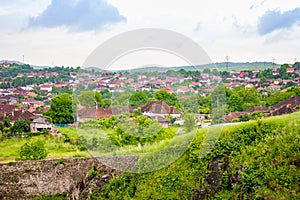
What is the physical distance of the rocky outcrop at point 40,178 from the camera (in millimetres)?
10008

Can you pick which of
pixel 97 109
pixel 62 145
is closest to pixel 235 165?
pixel 97 109

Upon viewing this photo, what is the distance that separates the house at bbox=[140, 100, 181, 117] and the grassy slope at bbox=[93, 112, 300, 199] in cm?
94

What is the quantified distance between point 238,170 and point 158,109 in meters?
3.31

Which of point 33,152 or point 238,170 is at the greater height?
point 238,170

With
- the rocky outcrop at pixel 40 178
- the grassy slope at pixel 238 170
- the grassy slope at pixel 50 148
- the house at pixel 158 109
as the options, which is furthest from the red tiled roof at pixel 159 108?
the grassy slope at pixel 50 148

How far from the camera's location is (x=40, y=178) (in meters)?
10.1

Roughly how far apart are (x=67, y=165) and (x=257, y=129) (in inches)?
204

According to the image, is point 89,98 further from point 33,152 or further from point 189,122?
point 33,152

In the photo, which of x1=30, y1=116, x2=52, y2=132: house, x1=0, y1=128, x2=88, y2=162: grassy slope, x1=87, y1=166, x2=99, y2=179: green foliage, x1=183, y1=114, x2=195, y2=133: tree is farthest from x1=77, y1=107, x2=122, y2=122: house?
x1=30, y1=116, x2=52, y2=132: house

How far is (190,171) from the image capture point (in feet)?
26.1

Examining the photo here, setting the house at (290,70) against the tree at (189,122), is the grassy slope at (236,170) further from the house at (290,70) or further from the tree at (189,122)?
the house at (290,70)

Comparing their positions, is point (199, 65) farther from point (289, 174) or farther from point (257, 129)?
point (289, 174)

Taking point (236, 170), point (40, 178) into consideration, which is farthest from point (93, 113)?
point (236, 170)

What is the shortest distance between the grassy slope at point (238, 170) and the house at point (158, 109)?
3.08ft
